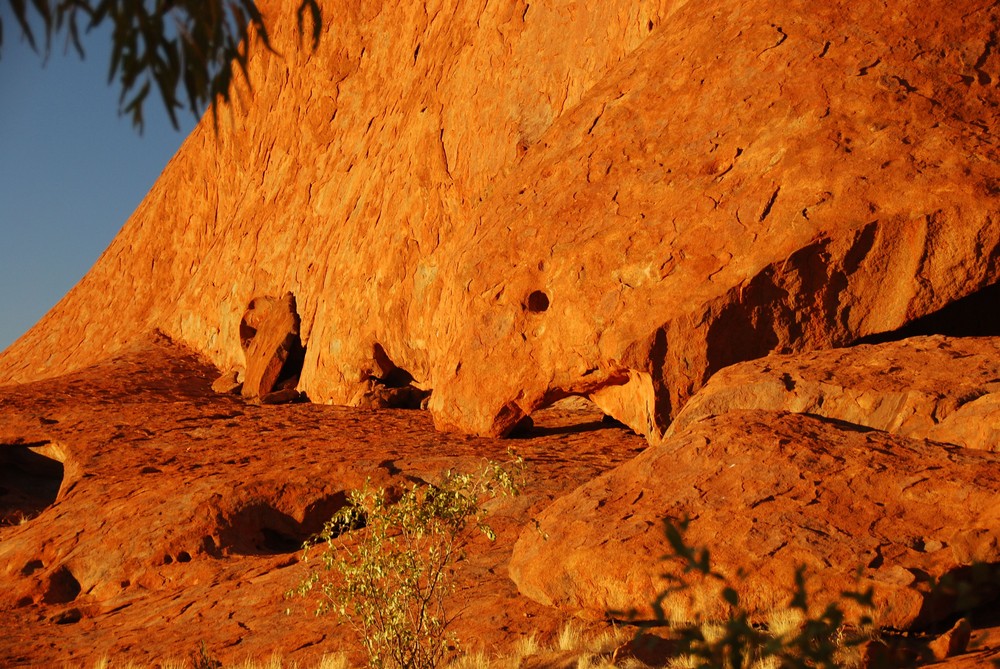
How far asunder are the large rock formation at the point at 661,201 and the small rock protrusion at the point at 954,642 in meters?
4.96

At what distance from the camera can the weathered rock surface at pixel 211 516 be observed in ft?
25.9

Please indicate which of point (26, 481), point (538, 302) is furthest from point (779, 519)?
point (26, 481)

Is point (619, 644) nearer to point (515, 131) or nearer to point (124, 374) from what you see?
point (515, 131)

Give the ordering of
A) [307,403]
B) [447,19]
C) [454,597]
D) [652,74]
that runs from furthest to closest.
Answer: [447,19] → [307,403] → [652,74] → [454,597]

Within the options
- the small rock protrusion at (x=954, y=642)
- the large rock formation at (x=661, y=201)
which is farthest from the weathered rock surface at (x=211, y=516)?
the small rock protrusion at (x=954, y=642)

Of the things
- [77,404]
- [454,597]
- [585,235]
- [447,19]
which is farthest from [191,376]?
[454,597]

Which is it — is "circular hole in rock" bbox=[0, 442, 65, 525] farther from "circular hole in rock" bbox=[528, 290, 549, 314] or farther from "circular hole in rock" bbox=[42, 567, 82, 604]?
"circular hole in rock" bbox=[528, 290, 549, 314]

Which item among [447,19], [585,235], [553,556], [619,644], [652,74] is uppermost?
[447,19]

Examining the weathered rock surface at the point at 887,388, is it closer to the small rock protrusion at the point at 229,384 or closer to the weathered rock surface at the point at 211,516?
the weathered rock surface at the point at 211,516

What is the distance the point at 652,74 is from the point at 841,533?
22.6 feet

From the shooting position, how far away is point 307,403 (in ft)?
53.5

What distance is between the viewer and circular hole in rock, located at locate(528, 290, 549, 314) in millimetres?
11328

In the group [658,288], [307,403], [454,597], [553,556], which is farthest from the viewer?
[307,403]

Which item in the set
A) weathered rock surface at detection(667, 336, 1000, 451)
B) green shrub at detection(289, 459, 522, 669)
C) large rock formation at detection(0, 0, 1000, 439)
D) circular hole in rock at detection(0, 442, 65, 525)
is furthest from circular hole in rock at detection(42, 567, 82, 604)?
weathered rock surface at detection(667, 336, 1000, 451)
